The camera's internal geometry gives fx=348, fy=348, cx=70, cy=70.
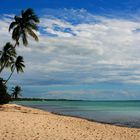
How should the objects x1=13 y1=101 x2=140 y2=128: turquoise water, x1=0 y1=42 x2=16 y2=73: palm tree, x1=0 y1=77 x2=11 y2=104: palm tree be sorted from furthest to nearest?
x1=0 y1=42 x2=16 y2=73: palm tree, x1=0 y1=77 x2=11 y2=104: palm tree, x1=13 y1=101 x2=140 y2=128: turquoise water

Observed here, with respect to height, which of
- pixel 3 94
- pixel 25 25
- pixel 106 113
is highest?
pixel 25 25

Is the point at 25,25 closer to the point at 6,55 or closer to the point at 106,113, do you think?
the point at 6,55

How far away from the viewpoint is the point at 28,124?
1831 centimetres

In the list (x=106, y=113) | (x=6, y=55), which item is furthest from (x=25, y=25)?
(x=106, y=113)

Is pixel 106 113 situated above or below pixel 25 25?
below

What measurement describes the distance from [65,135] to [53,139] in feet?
4.83

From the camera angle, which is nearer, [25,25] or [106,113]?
[25,25]

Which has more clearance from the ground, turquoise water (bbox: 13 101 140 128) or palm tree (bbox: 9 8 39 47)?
palm tree (bbox: 9 8 39 47)

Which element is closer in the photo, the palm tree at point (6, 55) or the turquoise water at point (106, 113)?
the turquoise water at point (106, 113)

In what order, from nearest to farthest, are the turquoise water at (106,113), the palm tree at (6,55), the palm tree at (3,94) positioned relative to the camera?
the turquoise water at (106,113)
the palm tree at (3,94)
the palm tree at (6,55)

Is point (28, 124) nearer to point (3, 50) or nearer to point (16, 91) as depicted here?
point (3, 50)

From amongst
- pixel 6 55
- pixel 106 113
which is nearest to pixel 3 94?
pixel 6 55

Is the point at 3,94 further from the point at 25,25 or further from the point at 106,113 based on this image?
the point at 106,113

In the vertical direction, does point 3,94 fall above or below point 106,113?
above
